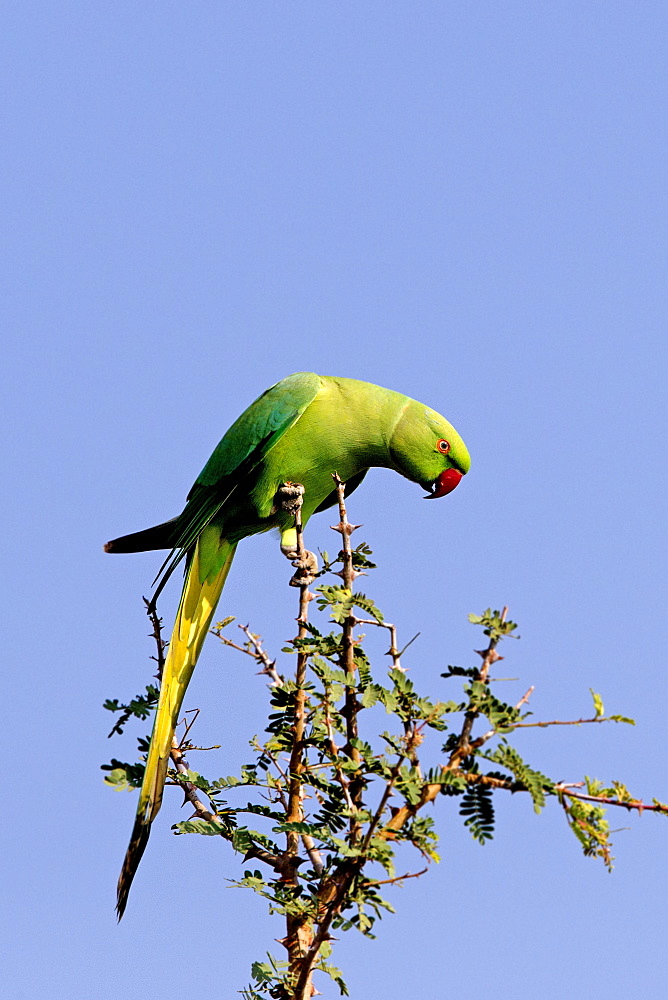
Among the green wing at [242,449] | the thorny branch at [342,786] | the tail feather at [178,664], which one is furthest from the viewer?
the green wing at [242,449]

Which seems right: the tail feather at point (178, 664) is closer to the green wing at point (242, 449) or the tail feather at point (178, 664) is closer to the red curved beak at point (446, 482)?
the green wing at point (242, 449)

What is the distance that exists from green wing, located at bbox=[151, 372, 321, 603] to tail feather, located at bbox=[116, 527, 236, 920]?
5.3 inches

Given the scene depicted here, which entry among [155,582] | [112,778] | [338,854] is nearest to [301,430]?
[155,582]

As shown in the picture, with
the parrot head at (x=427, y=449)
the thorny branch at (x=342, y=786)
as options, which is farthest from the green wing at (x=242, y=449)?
the thorny branch at (x=342, y=786)

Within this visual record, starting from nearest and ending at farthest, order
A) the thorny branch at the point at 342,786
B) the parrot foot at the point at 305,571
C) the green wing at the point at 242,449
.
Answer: the thorny branch at the point at 342,786, the parrot foot at the point at 305,571, the green wing at the point at 242,449

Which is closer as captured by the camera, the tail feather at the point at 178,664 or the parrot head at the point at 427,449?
the tail feather at the point at 178,664

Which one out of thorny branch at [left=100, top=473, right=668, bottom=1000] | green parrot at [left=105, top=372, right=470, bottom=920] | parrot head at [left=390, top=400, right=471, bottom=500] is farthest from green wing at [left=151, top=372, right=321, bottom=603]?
thorny branch at [left=100, top=473, right=668, bottom=1000]

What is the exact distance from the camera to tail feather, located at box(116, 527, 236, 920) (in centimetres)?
356

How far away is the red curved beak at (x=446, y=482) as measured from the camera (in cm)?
575

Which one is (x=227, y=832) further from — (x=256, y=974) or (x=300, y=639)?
(x=300, y=639)

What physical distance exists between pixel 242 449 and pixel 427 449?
1.04 m

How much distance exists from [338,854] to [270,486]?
2.95 m

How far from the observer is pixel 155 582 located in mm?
4750

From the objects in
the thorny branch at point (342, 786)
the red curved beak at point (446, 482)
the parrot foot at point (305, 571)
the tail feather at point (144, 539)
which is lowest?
the thorny branch at point (342, 786)
